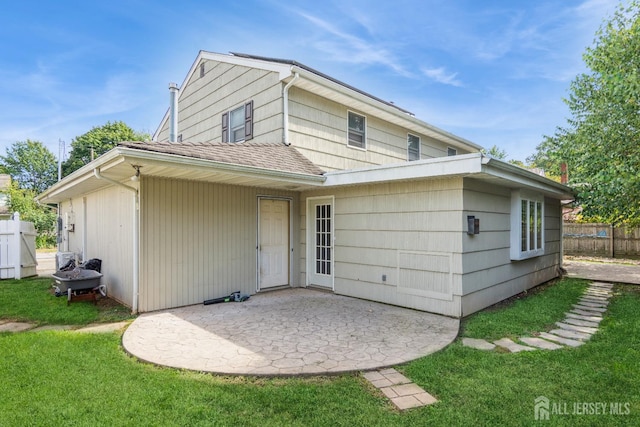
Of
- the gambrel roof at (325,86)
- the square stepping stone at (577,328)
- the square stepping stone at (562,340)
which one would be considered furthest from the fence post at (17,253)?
the square stepping stone at (577,328)

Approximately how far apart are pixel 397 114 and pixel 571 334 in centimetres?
666

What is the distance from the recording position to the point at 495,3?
8.48m

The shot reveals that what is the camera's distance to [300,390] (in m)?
2.88

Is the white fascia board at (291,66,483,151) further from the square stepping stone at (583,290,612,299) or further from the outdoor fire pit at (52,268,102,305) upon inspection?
the square stepping stone at (583,290,612,299)

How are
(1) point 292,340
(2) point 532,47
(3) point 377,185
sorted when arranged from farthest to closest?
(2) point 532,47 < (3) point 377,185 < (1) point 292,340

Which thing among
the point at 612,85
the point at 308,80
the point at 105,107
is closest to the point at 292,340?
the point at 308,80

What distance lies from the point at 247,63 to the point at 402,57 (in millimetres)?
6420

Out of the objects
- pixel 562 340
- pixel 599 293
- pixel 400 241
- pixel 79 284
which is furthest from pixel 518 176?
pixel 79 284

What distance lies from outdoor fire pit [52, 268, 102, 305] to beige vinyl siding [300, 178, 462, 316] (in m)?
4.64

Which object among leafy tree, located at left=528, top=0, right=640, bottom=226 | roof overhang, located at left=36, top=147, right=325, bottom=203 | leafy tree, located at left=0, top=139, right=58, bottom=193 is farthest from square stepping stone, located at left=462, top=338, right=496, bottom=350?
leafy tree, located at left=0, top=139, right=58, bottom=193

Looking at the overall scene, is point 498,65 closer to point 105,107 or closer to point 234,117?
point 234,117

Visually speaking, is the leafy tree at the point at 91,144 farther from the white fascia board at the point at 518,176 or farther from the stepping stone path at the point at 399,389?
the stepping stone path at the point at 399,389

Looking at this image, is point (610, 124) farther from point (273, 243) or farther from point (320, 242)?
point (273, 243)

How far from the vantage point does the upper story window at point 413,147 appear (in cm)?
1088
